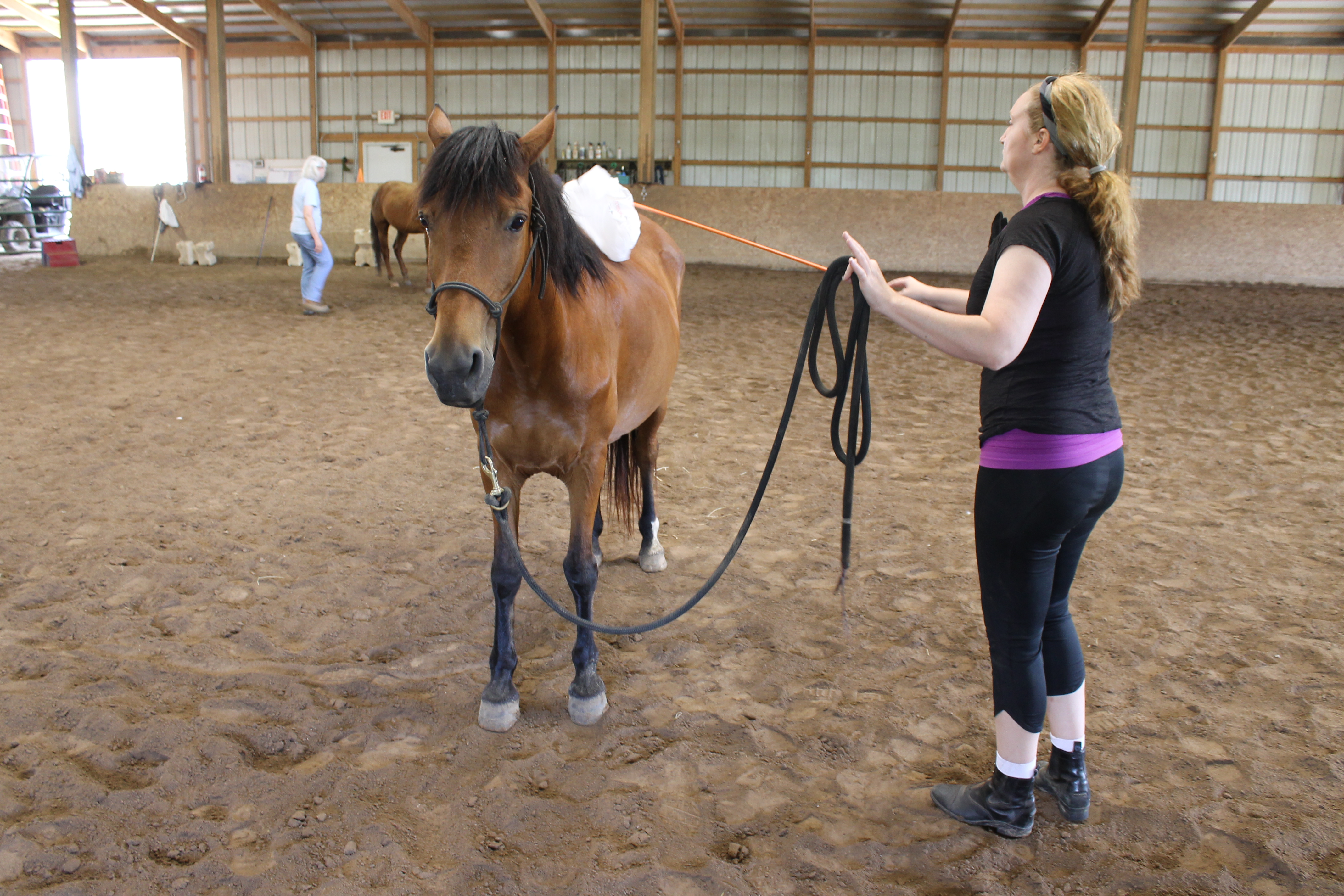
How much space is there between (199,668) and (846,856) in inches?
76.4

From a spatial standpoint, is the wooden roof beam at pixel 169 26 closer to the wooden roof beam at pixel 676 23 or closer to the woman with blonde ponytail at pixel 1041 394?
the wooden roof beam at pixel 676 23

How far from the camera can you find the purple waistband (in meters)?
1.66

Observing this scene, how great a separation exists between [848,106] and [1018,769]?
18.4 meters

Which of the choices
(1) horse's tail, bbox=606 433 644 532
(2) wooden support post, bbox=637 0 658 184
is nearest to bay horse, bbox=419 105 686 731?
(1) horse's tail, bbox=606 433 644 532

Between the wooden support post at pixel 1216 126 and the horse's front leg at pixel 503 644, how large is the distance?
19.5 m

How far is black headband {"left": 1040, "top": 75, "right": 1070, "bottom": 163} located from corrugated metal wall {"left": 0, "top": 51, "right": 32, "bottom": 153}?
26146 mm

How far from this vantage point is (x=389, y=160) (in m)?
19.1

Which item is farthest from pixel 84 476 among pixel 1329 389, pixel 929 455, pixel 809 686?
pixel 1329 389

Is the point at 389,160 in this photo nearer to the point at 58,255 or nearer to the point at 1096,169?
the point at 58,255

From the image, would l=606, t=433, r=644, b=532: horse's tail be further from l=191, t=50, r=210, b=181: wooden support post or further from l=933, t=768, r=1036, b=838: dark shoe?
l=191, t=50, r=210, b=181: wooden support post

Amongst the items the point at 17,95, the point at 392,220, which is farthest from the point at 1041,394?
the point at 17,95

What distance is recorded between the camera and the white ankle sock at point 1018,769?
6.03ft

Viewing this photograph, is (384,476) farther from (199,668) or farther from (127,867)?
(127,867)

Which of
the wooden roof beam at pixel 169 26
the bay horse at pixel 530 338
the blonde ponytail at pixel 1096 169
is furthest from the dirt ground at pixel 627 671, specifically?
the wooden roof beam at pixel 169 26
